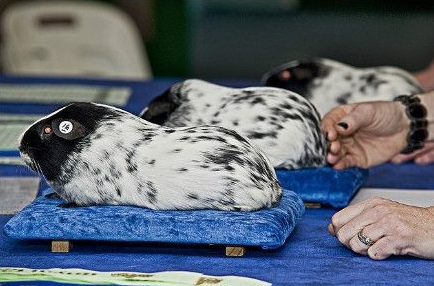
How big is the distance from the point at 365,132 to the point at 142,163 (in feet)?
3.69

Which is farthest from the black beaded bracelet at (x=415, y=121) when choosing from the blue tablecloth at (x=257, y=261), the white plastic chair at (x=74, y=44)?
the white plastic chair at (x=74, y=44)

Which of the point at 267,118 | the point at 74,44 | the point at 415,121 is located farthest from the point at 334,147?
the point at 74,44

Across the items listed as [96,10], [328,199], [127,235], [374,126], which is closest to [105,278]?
[127,235]

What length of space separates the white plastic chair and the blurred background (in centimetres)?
2

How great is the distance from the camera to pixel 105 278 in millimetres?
2299

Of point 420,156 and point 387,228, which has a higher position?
point 387,228

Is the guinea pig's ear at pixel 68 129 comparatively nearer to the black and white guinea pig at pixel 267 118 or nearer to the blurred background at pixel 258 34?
the black and white guinea pig at pixel 267 118

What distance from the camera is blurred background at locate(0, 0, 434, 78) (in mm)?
7289

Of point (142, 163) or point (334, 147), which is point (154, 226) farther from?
point (334, 147)

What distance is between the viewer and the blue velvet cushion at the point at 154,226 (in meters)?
2.46

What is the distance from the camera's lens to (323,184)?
3.07 metres

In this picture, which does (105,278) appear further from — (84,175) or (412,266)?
(412,266)

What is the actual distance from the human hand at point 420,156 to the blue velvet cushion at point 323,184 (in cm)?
50

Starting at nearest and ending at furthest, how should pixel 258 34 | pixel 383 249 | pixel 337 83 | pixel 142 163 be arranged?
pixel 383 249 → pixel 142 163 → pixel 337 83 → pixel 258 34
